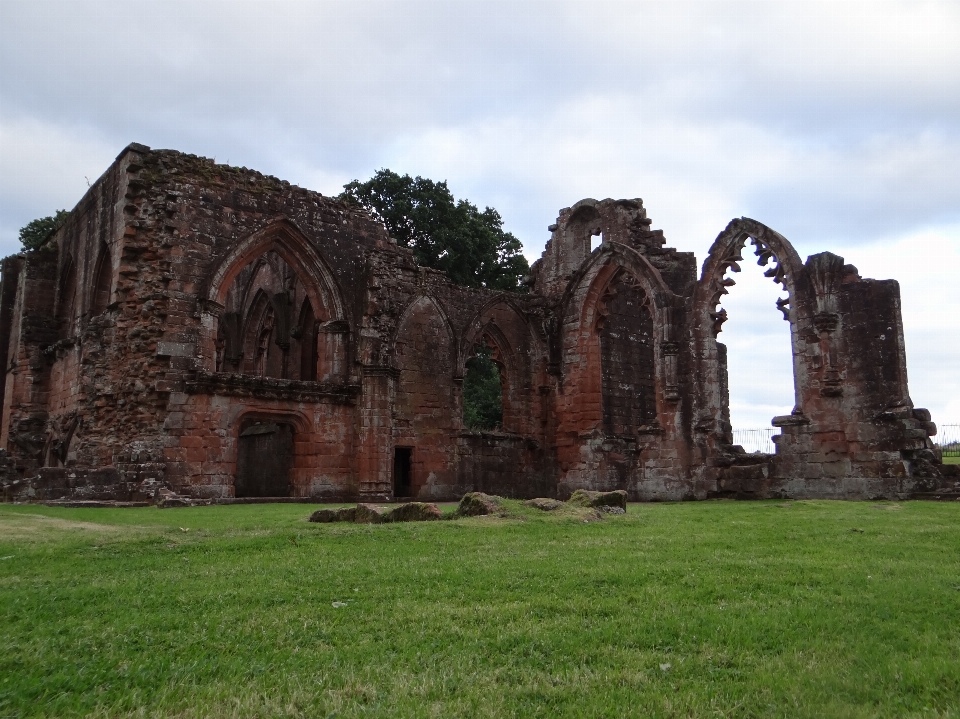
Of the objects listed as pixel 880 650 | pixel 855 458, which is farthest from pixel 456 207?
pixel 880 650

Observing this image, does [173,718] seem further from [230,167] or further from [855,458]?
[230,167]

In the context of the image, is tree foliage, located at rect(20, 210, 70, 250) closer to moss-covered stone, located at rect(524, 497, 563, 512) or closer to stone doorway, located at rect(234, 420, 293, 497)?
stone doorway, located at rect(234, 420, 293, 497)

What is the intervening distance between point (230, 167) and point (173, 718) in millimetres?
16182

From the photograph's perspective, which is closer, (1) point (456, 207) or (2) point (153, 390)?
(2) point (153, 390)

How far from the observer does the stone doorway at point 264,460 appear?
21.4 m

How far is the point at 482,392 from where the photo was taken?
108 feet

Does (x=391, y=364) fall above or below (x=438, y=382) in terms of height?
above

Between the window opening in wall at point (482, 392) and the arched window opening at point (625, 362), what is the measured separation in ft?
33.8

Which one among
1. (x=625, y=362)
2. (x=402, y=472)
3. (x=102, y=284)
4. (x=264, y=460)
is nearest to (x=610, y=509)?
(x=402, y=472)

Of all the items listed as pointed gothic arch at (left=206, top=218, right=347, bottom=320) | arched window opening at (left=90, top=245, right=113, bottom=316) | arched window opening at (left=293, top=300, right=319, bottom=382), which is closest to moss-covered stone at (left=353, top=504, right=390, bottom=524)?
pointed gothic arch at (left=206, top=218, right=347, bottom=320)

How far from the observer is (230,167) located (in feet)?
58.0

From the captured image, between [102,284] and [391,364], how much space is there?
23.0 feet

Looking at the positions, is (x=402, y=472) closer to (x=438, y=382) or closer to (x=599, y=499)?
(x=438, y=382)

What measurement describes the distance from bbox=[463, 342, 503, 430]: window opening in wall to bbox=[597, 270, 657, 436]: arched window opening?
33.8ft
